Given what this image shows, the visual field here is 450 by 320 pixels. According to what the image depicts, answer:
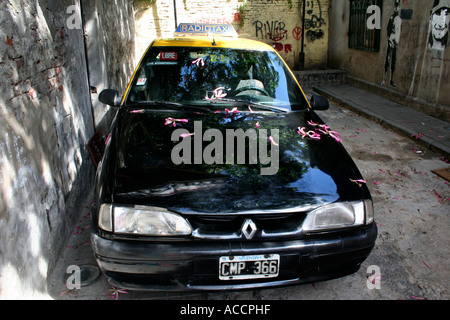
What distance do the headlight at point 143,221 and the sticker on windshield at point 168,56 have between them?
6.48 ft

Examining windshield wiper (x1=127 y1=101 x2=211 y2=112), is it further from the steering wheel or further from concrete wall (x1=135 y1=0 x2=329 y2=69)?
concrete wall (x1=135 y1=0 x2=329 y2=69)

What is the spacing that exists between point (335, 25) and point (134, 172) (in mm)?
11402

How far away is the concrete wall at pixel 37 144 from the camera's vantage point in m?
2.24

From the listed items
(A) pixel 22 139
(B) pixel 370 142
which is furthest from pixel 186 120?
(B) pixel 370 142

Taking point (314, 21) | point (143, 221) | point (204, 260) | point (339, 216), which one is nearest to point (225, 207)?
point (204, 260)

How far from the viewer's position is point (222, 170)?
7.96 feet

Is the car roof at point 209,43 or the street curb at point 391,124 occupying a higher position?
the car roof at point 209,43

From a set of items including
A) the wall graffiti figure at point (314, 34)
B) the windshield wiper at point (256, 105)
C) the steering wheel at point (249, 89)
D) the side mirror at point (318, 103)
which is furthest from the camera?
the wall graffiti figure at point (314, 34)

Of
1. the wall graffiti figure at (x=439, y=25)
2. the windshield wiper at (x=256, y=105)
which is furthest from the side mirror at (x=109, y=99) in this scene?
the wall graffiti figure at (x=439, y=25)

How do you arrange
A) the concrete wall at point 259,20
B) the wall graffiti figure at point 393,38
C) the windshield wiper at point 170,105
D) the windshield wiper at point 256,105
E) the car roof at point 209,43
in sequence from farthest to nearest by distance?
the concrete wall at point 259,20, the wall graffiti figure at point 393,38, the car roof at point 209,43, the windshield wiper at point 256,105, the windshield wiper at point 170,105

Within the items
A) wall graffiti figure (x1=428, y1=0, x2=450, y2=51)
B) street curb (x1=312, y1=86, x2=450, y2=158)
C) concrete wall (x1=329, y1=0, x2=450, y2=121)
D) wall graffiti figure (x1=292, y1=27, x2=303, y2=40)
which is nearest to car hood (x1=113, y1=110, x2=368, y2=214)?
street curb (x1=312, y1=86, x2=450, y2=158)

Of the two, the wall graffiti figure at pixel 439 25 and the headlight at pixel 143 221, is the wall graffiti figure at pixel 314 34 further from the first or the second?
the headlight at pixel 143 221

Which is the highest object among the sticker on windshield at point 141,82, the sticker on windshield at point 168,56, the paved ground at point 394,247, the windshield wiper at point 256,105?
the sticker on windshield at point 168,56
